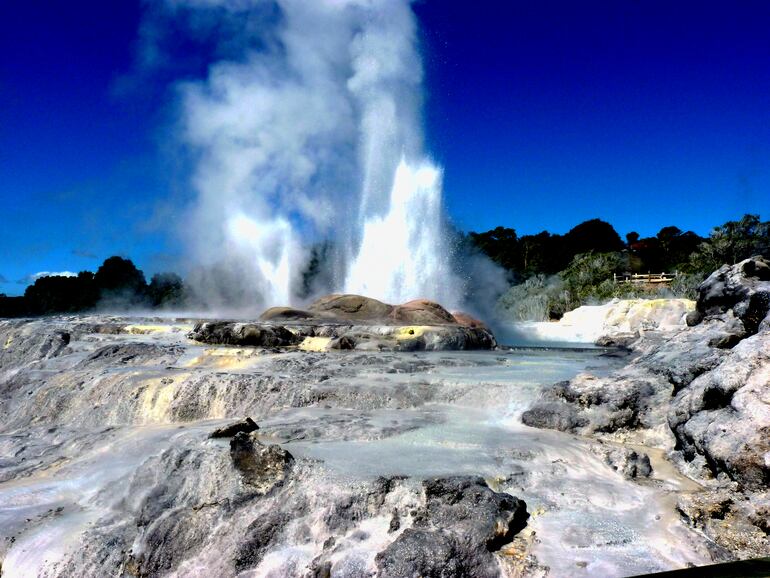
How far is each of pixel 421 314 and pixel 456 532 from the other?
11052 millimetres

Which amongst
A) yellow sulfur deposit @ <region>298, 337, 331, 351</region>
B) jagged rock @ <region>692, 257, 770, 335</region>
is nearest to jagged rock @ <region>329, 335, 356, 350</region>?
yellow sulfur deposit @ <region>298, 337, 331, 351</region>

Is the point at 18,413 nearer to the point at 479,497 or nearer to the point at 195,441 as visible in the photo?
the point at 195,441

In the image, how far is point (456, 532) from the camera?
13.4 feet

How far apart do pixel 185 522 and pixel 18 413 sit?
21.8ft

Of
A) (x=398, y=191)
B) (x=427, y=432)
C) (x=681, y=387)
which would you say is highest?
(x=398, y=191)

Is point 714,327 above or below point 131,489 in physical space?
above

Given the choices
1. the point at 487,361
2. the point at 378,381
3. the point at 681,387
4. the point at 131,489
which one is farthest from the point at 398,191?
the point at 131,489

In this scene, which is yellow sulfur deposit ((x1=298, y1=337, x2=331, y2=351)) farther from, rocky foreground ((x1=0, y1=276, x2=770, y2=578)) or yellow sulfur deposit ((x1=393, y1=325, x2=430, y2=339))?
rocky foreground ((x1=0, y1=276, x2=770, y2=578))

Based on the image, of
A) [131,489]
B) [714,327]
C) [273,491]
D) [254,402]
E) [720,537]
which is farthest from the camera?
[254,402]

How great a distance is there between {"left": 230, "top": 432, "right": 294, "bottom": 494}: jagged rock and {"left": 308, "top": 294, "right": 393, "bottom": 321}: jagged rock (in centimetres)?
1001

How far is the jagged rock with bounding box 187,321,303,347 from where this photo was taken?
12.0 m

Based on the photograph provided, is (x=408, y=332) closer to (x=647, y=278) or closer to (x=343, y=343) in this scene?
(x=343, y=343)

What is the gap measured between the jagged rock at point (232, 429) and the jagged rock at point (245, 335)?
5768 mm

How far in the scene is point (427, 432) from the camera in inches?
250
